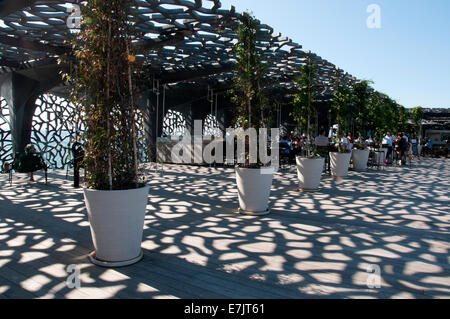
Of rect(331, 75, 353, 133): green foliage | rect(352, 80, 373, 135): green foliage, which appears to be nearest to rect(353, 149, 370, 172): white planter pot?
rect(352, 80, 373, 135): green foliage

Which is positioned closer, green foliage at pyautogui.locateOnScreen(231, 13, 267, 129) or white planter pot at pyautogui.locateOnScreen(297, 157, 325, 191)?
green foliage at pyautogui.locateOnScreen(231, 13, 267, 129)

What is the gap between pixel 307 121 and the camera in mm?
7488

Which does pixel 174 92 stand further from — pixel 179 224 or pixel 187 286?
pixel 187 286

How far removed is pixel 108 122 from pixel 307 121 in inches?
216

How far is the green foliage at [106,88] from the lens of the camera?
289cm

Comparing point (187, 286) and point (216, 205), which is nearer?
point (187, 286)

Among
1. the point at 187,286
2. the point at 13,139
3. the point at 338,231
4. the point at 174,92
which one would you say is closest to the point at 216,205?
the point at 338,231

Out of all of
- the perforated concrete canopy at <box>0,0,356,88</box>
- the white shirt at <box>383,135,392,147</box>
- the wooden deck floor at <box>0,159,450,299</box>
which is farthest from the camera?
the white shirt at <box>383,135,392,147</box>

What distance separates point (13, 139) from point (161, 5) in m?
9.79

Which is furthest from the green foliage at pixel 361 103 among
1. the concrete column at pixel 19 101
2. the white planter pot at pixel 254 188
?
the concrete column at pixel 19 101

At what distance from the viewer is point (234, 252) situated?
10.8 feet

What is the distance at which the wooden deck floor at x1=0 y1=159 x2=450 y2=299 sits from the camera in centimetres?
249

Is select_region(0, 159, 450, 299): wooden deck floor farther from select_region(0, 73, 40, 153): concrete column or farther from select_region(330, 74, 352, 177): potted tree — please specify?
select_region(0, 73, 40, 153): concrete column
